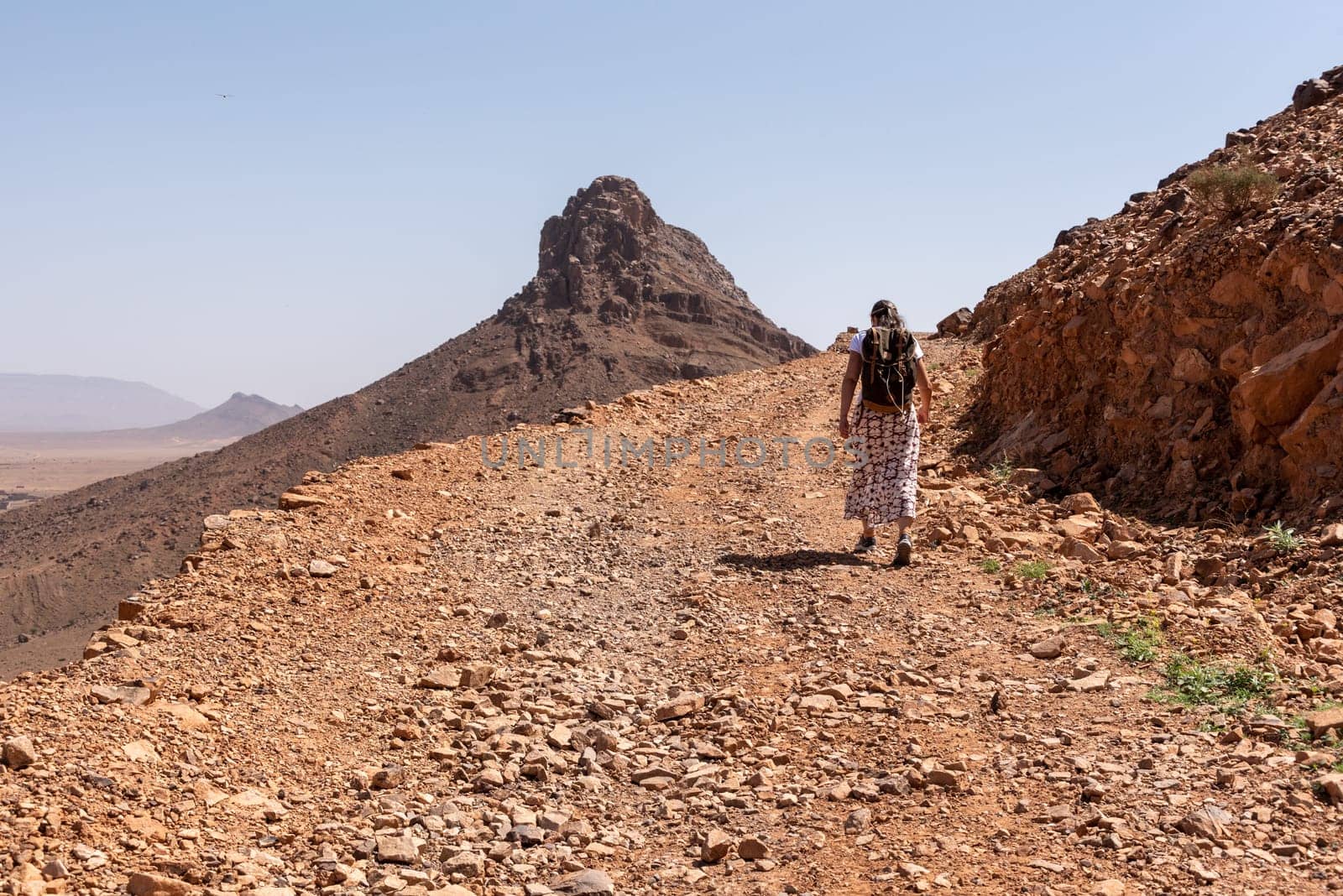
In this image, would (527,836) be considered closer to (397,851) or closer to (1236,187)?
(397,851)

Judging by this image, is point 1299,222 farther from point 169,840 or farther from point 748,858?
point 169,840

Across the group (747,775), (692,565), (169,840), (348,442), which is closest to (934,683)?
(747,775)

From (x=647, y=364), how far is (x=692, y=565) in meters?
65.0

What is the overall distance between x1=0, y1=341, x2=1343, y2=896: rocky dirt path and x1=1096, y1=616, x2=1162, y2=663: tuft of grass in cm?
2

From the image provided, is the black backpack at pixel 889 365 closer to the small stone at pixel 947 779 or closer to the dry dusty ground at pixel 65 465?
the small stone at pixel 947 779

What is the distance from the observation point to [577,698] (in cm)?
527

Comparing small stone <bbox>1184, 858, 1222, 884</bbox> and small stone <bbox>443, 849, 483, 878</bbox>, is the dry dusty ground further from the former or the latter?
small stone <bbox>1184, 858, 1222, 884</bbox>

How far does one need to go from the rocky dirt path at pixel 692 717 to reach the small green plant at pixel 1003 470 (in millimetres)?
849

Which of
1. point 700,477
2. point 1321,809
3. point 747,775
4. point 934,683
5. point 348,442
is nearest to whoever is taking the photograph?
point 1321,809

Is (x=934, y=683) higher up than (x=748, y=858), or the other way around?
(x=934, y=683)

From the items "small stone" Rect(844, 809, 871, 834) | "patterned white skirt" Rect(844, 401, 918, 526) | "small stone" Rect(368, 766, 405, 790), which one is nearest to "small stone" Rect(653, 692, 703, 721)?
"small stone" Rect(368, 766, 405, 790)

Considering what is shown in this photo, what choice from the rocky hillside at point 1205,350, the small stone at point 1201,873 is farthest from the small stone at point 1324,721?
the rocky hillside at point 1205,350

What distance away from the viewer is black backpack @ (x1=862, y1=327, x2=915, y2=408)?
7285mm

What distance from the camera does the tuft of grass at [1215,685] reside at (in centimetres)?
453
